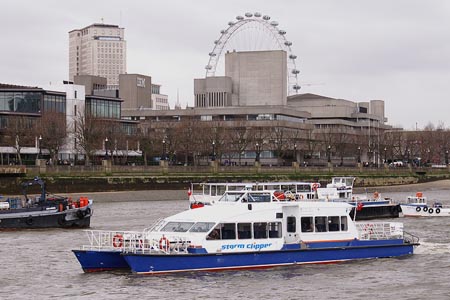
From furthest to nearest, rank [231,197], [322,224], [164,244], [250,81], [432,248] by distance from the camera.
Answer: [250,81] < [231,197] < [432,248] < [322,224] < [164,244]

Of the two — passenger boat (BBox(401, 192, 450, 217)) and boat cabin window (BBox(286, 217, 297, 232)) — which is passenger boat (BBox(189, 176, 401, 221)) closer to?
passenger boat (BBox(401, 192, 450, 217))

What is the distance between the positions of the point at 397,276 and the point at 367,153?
143 metres

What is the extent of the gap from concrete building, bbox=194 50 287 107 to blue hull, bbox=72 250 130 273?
152m

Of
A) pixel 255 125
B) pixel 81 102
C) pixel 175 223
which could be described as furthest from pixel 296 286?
pixel 255 125

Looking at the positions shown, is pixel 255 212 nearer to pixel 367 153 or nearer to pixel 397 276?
pixel 397 276

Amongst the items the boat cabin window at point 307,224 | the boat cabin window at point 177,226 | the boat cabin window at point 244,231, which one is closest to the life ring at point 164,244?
the boat cabin window at point 177,226

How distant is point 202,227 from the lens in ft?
126

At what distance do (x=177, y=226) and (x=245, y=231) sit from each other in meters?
3.12

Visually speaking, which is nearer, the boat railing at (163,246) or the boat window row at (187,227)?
the boat railing at (163,246)

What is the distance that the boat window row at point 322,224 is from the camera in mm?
41031

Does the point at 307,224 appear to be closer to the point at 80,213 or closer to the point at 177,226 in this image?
the point at 177,226

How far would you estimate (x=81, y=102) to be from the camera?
136125mm

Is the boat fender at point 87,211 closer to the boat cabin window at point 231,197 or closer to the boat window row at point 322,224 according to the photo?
the boat cabin window at point 231,197

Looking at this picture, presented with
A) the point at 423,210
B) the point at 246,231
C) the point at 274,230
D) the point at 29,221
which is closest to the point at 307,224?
the point at 274,230
